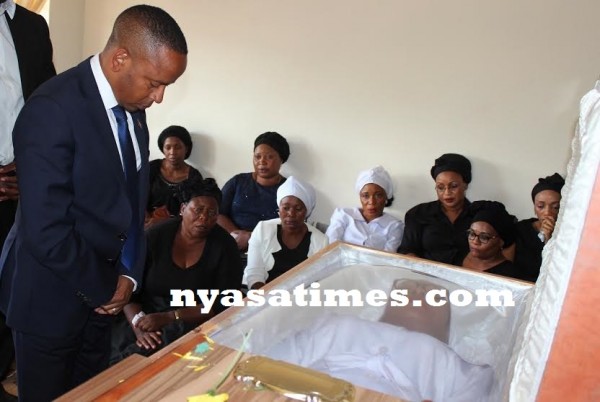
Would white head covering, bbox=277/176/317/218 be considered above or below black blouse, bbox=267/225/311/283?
above

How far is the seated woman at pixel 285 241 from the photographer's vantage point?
3055 millimetres

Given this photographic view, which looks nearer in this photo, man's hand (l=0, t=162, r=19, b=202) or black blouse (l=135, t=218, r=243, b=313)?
man's hand (l=0, t=162, r=19, b=202)

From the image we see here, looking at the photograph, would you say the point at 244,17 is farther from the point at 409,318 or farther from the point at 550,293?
the point at 550,293

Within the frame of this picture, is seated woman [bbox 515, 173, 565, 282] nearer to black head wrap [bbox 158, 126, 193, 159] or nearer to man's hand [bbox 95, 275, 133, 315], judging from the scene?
man's hand [bbox 95, 275, 133, 315]

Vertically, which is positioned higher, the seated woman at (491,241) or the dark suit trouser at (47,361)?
the seated woman at (491,241)

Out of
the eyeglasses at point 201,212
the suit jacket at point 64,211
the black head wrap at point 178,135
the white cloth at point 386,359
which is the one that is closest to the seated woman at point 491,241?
the white cloth at point 386,359

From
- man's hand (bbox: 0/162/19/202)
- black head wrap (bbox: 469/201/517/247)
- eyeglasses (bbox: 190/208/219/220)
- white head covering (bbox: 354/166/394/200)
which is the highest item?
white head covering (bbox: 354/166/394/200)

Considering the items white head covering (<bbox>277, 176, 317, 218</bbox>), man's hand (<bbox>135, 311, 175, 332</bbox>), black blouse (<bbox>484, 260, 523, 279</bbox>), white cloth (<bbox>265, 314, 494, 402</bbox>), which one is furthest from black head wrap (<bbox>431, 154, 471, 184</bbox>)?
man's hand (<bbox>135, 311, 175, 332</bbox>)

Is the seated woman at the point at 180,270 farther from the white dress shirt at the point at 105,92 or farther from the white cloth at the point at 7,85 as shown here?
the white dress shirt at the point at 105,92

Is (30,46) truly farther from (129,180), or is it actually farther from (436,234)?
(436,234)

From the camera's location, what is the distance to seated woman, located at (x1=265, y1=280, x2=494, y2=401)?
1461mm

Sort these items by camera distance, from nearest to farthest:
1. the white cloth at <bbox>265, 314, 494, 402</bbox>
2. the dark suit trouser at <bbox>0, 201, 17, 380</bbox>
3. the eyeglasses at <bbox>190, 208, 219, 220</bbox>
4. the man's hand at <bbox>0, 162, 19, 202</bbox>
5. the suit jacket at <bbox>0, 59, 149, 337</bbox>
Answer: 1. the suit jacket at <bbox>0, 59, 149, 337</bbox>
2. the white cloth at <bbox>265, 314, 494, 402</bbox>
3. the man's hand at <bbox>0, 162, 19, 202</bbox>
4. the dark suit trouser at <bbox>0, 201, 17, 380</bbox>
5. the eyeglasses at <bbox>190, 208, 219, 220</bbox>

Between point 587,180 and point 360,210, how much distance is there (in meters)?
2.84

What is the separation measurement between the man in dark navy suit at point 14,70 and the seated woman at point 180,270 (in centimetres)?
69
